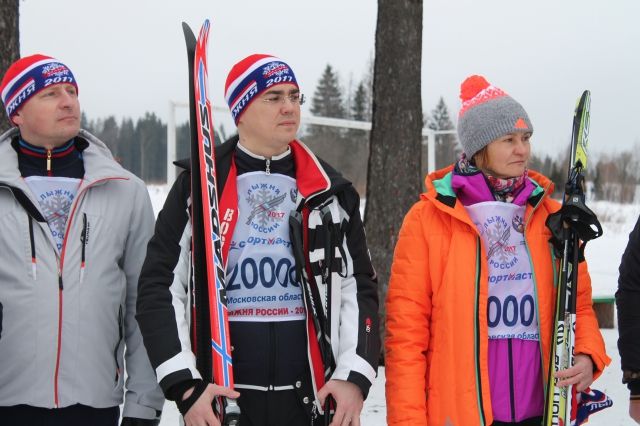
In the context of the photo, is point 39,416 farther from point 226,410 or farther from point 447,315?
point 447,315

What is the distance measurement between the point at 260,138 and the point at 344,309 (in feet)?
2.24

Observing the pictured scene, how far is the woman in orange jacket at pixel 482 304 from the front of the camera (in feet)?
6.87

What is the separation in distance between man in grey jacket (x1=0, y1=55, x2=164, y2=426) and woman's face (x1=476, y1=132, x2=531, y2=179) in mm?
1416

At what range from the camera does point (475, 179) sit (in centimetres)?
227

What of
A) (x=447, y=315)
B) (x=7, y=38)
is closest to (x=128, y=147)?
(x=7, y=38)

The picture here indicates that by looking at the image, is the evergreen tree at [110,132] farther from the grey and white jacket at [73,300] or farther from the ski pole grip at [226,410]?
the ski pole grip at [226,410]

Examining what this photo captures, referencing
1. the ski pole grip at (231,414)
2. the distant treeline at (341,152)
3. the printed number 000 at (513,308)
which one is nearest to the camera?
the ski pole grip at (231,414)

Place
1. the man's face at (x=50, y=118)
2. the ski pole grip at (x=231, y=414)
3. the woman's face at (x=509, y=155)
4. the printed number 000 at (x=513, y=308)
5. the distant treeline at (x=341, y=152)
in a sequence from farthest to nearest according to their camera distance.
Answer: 1. the distant treeline at (x=341, y=152)
2. the man's face at (x=50, y=118)
3. the woman's face at (x=509, y=155)
4. the printed number 000 at (x=513, y=308)
5. the ski pole grip at (x=231, y=414)

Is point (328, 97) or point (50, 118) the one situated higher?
point (328, 97)

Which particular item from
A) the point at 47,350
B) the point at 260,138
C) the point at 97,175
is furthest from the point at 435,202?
the point at 47,350

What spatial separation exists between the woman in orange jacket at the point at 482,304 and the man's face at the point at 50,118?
55.4 inches

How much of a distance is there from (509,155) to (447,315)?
2.14ft

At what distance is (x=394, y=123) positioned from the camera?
4996 millimetres

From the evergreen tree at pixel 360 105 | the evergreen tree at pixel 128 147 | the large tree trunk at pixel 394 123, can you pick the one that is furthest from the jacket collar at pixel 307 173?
the evergreen tree at pixel 360 105
